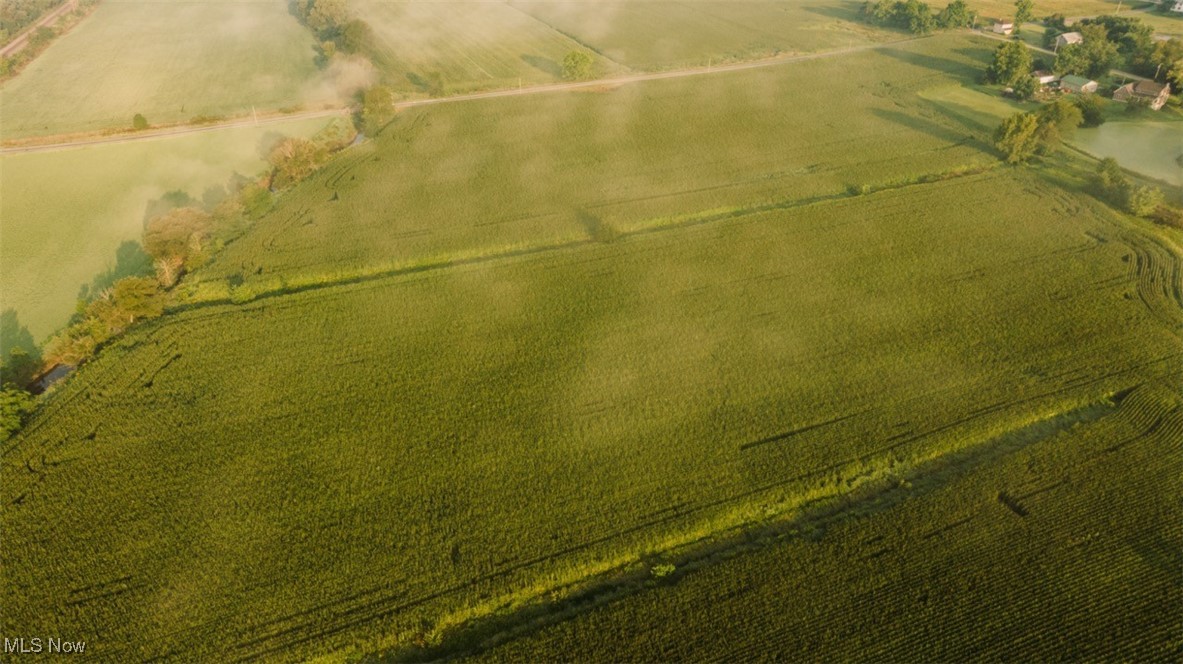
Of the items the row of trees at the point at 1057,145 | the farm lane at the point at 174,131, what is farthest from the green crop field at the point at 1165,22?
the farm lane at the point at 174,131

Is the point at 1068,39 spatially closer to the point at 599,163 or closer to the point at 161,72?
the point at 599,163

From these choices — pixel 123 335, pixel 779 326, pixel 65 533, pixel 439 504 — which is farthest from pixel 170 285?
pixel 779 326

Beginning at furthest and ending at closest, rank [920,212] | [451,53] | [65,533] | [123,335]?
[451,53], [920,212], [123,335], [65,533]

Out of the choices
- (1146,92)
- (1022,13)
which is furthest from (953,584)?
(1022,13)

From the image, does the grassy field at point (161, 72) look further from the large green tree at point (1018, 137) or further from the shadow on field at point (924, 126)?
the large green tree at point (1018, 137)

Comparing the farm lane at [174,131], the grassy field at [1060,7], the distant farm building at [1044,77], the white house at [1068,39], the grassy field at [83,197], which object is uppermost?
the grassy field at [1060,7]

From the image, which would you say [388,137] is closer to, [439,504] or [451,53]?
[451,53]
